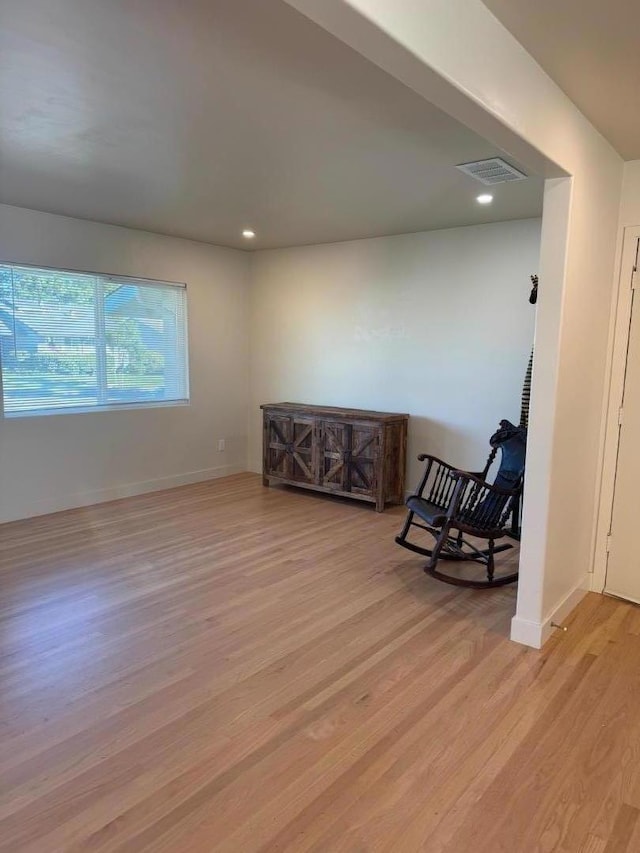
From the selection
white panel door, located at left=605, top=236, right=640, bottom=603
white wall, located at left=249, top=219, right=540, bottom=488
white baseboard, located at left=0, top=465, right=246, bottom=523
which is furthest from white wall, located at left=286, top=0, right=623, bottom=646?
white baseboard, located at left=0, top=465, right=246, bottom=523

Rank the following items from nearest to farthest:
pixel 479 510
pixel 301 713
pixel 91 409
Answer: pixel 301 713, pixel 479 510, pixel 91 409

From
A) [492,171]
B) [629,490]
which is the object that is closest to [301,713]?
[629,490]

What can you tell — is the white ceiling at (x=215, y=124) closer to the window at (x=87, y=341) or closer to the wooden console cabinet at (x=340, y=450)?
the window at (x=87, y=341)

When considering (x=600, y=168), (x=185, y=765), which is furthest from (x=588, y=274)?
(x=185, y=765)

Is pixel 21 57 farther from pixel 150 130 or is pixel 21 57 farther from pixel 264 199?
pixel 264 199

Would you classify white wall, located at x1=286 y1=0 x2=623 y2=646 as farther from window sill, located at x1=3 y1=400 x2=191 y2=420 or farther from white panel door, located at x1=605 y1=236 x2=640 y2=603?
window sill, located at x1=3 y1=400 x2=191 y2=420

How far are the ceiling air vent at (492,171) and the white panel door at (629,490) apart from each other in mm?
805

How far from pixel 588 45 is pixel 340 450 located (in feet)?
12.1

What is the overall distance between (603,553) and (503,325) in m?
2.08

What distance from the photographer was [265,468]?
232 inches

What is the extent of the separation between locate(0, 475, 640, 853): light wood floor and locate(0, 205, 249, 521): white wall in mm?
1204

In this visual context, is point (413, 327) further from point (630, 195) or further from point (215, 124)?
point (215, 124)

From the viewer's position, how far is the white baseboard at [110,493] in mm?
4746

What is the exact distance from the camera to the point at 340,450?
5.25 m
